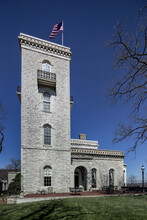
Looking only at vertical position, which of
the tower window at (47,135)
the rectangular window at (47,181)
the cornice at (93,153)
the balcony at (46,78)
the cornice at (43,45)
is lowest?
the rectangular window at (47,181)

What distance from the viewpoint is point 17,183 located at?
718 inches

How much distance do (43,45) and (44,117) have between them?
8694mm

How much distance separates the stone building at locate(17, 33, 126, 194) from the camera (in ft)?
61.5

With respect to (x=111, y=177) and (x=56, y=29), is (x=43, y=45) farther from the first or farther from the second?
(x=111, y=177)

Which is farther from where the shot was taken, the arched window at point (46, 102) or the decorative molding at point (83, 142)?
the decorative molding at point (83, 142)

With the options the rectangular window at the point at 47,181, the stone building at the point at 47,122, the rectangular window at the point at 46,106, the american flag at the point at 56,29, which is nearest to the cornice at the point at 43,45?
the stone building at the point at 47,122

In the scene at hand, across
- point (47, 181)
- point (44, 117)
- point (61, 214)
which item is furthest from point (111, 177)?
point (61, 214)

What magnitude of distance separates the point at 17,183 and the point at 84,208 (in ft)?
33.8

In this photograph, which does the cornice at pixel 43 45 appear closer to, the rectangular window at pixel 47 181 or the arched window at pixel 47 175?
the arched window at pixel 47 175

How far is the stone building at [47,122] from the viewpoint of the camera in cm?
1873

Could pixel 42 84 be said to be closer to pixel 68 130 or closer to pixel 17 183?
pixel 68 130

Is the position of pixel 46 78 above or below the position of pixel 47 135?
above

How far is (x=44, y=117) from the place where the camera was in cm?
2028

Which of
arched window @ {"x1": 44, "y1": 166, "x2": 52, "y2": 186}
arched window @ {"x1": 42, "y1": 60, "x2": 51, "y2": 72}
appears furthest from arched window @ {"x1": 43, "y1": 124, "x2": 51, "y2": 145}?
arched window @ {"x1": 42, "y1": 60, "x2": 51, "y2": 72}
